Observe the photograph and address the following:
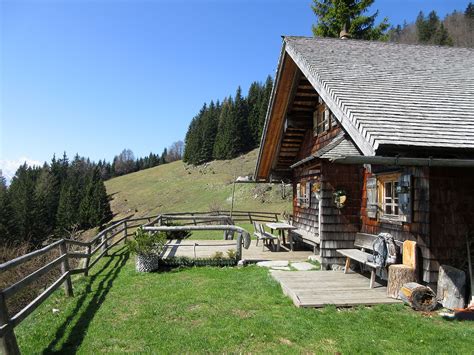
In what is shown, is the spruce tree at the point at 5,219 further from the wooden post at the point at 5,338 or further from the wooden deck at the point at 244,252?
→ the wooden post at the point at 5,338

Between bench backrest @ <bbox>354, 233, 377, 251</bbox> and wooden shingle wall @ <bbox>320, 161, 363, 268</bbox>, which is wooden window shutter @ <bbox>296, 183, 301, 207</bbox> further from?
bench backrest @ <bbox>354, 233, 377, 251</bbox>

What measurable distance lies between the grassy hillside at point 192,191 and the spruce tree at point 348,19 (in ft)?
62.9

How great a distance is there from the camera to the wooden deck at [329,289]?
696cm

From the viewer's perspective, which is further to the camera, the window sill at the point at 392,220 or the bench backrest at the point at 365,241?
the bench backrest at the point at 365,241

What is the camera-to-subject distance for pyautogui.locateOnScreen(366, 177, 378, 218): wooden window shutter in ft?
30.7

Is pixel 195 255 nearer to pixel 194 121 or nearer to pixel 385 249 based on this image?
pixel 385 249

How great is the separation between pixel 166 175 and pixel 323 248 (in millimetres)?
81401

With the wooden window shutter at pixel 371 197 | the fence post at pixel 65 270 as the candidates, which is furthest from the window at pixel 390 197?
the fence post at pixel 65 270

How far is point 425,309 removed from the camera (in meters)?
6.64

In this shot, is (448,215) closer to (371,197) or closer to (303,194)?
(371,197)

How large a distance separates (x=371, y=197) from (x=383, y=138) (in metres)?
3.61

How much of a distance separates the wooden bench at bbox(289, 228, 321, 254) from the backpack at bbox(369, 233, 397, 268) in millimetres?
2917

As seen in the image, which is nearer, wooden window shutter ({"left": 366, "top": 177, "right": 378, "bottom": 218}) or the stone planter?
wooden window shutter ({"left": 366, "top": 177, "right": 378, "bottom": 218})

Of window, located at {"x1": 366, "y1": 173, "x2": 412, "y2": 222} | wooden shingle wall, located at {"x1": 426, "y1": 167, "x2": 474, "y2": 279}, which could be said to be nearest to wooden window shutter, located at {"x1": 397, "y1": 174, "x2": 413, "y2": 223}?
window, located at {"x1": 366, "y1": 173, "x2": 412, "y2": 222}
